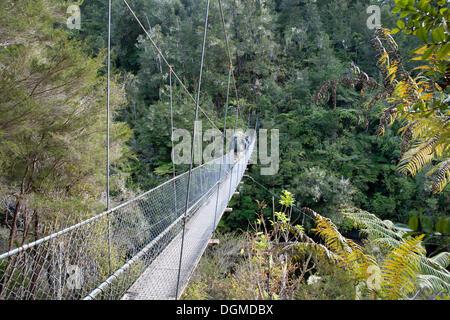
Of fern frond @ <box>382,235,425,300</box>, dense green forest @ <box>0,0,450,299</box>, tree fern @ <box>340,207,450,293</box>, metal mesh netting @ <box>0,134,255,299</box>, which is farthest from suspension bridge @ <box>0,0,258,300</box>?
tree fern @ <box>340,207,450,293</box>

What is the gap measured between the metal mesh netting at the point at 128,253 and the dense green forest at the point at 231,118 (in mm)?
303

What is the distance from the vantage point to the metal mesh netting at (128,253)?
1.28 meters

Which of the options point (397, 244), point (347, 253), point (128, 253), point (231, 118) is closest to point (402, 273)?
point (347, 253)

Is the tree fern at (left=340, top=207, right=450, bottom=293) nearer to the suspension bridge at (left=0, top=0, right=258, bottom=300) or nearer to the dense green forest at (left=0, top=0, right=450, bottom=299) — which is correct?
the dense green forest at (left=0, top=0, right=450, bottom=299)

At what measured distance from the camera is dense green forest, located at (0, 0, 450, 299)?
2881 millimetres

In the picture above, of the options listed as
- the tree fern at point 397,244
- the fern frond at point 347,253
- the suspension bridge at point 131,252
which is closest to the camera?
the suspension bridge at point 131,252

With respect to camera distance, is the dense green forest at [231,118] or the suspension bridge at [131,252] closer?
the suspension bridge at [131,252]

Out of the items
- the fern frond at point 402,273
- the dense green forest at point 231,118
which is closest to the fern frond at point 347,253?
the dense green forest at point 231,118

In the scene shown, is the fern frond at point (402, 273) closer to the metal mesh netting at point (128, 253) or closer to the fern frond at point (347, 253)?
the fern frond at point (347, 253)

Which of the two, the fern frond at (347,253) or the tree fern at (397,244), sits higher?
the fern frond at (347,253)

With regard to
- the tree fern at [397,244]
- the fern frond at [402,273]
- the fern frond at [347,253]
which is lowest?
the tree fern at [397,244]

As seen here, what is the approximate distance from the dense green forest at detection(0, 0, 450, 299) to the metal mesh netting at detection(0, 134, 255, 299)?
0.99 ft
